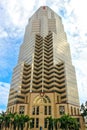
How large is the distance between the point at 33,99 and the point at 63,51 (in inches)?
2090

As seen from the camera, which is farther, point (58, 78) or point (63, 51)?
point (63, 51)

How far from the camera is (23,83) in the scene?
116750 mm

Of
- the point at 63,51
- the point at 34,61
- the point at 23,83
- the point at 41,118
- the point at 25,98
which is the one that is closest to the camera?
the point at 41,118

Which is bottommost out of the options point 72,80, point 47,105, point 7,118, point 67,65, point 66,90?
point 7,118

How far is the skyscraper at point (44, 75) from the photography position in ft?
318

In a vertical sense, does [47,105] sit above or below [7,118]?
above

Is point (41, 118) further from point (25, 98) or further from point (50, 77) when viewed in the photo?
point (50, 77)

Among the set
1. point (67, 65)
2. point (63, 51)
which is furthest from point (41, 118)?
point (63, 51)

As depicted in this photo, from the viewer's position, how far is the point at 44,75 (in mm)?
118562

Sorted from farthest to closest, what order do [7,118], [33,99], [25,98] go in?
[25,98]
[33,99]
[7,118]

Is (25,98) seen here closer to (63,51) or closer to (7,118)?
(7,118)

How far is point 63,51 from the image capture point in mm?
137000

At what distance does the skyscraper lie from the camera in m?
96.9

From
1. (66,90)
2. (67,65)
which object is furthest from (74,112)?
(67,65)
